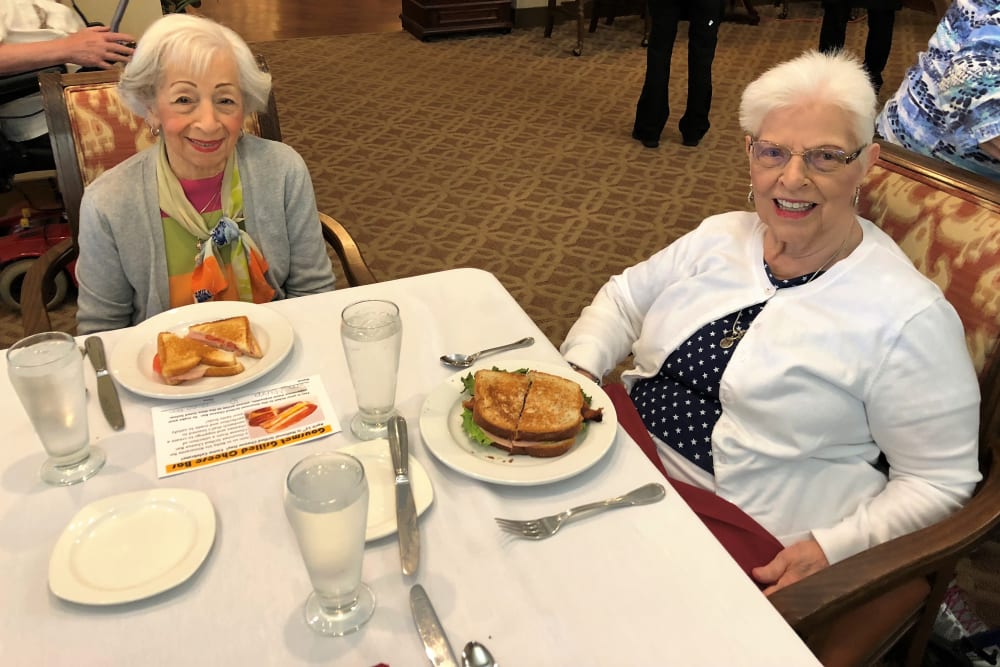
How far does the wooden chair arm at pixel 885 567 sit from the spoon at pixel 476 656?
1.42 ft

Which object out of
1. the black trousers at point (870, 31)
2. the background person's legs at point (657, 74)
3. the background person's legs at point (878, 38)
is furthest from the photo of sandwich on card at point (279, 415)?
the background person's legs at point (878, 38)

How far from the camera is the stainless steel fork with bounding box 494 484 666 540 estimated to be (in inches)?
39.5

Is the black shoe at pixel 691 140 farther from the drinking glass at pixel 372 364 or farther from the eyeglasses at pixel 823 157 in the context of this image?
the drinking glass at pixel 372 364

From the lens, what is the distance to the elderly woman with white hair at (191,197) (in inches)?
64.8

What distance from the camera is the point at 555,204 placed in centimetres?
396

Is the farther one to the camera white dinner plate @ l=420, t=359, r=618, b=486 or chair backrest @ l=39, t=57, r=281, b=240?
chair backrest @ l=39, t=57, r=281, b=240

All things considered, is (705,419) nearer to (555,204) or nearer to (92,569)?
(92,569)

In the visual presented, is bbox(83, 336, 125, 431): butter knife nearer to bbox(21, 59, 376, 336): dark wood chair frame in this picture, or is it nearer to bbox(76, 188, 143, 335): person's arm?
A: bbox(76, 188, 143, 335): person's arm

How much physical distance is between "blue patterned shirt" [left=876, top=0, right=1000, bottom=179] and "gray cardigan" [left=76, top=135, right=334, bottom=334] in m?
1.36

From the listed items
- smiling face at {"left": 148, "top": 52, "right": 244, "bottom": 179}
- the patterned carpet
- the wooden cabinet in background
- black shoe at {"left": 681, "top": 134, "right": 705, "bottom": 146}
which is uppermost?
smiling face at {"left": 148, "top": 52, "right": 244, "bottom": 179}

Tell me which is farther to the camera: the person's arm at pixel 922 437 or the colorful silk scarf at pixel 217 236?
the colorful silk scarf at pixel 217 236

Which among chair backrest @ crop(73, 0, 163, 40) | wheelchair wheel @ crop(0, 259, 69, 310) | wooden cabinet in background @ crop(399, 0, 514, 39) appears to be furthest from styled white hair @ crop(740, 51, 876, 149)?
wooden cabinet in background @ crop(399, 0, 514, 39)

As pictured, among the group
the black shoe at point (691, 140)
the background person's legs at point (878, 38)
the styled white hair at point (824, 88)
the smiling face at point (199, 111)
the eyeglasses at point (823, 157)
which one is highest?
the styled white hair at point (824, 88)

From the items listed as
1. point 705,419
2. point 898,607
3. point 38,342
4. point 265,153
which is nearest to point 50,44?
point 265,153
